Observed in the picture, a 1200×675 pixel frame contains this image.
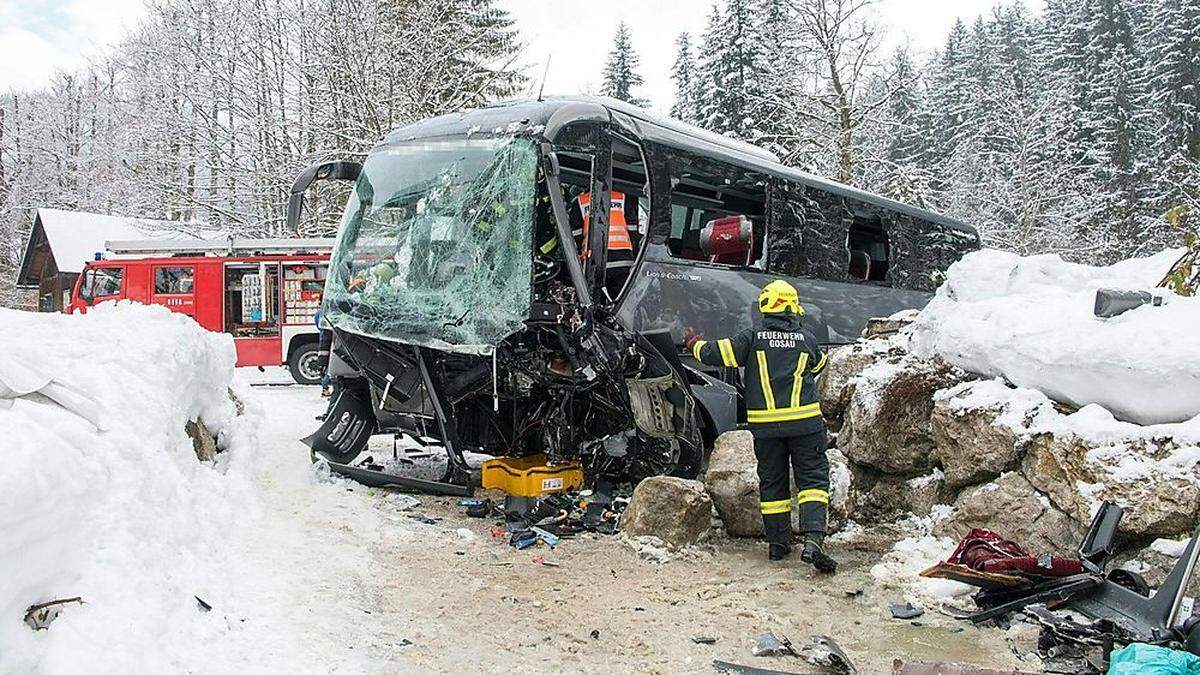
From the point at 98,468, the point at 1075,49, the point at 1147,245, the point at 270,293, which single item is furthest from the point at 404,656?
the point at 1075,49

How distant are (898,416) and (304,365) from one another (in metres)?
11.9

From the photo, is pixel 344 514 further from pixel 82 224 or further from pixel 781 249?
pixel 82 224

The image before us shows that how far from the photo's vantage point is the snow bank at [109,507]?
2773 mm

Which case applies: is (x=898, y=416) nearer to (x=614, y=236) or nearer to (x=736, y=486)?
(x=736, y=486)

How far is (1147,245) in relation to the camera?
84.8 ft

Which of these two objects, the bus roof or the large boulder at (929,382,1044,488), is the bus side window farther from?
the large boulder at (929,382,1044,488)

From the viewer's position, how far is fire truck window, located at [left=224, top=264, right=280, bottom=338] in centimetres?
1579

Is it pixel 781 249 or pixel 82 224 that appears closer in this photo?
pixel 781 249

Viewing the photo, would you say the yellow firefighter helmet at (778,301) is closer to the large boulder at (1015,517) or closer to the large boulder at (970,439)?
the large boulder at (970,439)

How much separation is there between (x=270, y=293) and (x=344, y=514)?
1100 centimetres

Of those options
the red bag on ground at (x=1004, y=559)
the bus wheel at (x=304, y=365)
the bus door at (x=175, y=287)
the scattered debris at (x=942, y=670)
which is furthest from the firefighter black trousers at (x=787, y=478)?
the bus door at (x=175, y=287)

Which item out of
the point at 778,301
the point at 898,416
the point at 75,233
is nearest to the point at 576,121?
the point at 778,301

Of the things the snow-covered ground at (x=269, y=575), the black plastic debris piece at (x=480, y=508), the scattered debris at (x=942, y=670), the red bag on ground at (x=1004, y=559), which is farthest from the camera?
the black plastic debris piece at (x=480, y=508)

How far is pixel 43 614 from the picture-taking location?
2785 mm
